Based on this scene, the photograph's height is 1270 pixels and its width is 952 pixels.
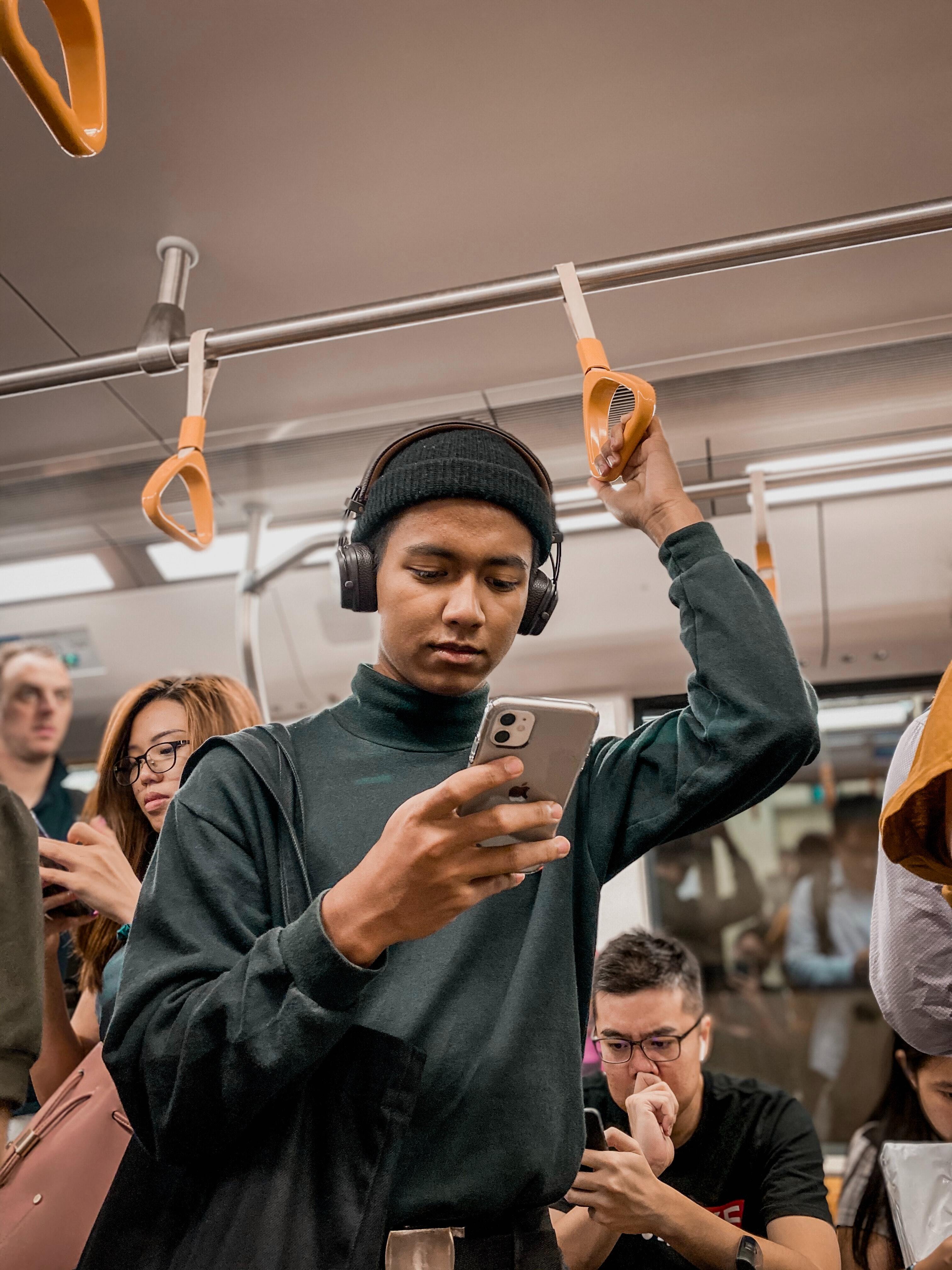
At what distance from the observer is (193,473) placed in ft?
5.82

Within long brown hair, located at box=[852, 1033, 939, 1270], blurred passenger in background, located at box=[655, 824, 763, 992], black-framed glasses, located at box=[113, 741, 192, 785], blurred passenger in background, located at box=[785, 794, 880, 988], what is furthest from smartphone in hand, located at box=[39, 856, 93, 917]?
blurred passenger in background, located at box=[785, 794, 880, 988]

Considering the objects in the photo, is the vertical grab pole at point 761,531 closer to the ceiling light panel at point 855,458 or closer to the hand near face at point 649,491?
the ceiling light panel at point 855,458

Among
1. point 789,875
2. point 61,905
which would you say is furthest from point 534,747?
point 789,875

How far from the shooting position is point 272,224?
212 centimetres

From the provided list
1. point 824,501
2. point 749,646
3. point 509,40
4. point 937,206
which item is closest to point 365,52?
point 509,40

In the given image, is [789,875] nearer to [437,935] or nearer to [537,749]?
[437,935]

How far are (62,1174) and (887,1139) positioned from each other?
1855mm

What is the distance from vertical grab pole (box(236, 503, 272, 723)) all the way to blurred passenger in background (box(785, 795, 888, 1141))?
15.7 ft

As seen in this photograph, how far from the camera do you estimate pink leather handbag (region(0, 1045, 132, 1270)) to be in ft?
5.64

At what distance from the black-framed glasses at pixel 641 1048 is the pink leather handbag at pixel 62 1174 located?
0.88m

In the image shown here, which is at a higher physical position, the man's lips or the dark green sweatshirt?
the man's lips

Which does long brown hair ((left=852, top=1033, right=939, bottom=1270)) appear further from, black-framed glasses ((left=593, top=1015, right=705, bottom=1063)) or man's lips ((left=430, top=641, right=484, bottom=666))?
man's lips ((left=430, top=641, right=484, bottom=666))

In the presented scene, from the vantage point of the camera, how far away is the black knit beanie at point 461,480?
130 centimetres

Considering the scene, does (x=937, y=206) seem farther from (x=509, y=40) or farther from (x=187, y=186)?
(x=187, y=186)
